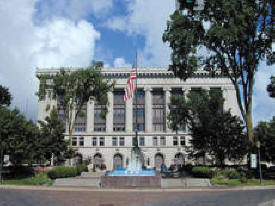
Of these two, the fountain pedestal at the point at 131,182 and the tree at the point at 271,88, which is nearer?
the fountain pedestal at the point at 131,182

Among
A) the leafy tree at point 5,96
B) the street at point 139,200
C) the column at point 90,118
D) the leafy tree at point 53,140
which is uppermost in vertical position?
the leafy tree at point 5,96

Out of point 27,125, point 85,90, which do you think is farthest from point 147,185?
point 85,90

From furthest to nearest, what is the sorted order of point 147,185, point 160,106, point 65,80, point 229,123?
point 160,106
point 65,80
point 229,123
point 147,185

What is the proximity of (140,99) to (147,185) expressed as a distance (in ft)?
159

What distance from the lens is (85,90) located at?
40.1 metres

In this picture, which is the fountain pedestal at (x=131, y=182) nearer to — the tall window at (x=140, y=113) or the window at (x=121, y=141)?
the window at (x=121, y=141)

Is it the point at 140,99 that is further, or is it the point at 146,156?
the point at 140,99

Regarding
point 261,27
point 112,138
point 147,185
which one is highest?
point 261,27

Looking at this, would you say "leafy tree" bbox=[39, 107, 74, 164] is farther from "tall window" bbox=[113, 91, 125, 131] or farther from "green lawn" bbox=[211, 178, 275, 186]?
"tall window" bbox=[113, 91, 125, 131]

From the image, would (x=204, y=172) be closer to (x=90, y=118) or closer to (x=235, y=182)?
(x=235, y=182)

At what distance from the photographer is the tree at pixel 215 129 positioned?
33.5 metres

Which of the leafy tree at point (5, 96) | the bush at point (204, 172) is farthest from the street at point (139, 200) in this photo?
the leafy tree at point (5, 96)

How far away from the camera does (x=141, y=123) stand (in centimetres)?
6831

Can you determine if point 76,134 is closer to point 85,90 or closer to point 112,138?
point 112,138
